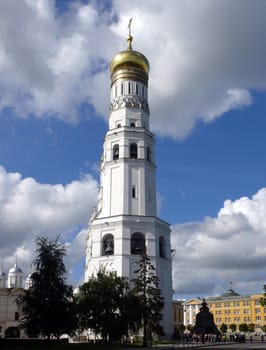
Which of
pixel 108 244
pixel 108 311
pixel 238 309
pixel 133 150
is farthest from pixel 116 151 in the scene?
pixel 238 309

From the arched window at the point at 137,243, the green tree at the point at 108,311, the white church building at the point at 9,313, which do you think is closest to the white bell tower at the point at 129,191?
the arched window at the point at 137,243

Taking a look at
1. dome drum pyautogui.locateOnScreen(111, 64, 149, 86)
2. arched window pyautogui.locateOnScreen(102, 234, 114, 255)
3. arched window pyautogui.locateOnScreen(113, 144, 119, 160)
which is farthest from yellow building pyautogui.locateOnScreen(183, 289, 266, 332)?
dome drum pyautogui.locateOnScreen(111, 64, 149, 86)

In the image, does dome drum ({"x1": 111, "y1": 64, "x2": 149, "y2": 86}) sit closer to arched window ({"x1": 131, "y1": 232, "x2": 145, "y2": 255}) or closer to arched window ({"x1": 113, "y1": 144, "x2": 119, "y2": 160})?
arched window ({"x1": 113, "y1": 144, "x2": 119, "y2": 160})

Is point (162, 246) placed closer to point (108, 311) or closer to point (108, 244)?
point (108, 244)

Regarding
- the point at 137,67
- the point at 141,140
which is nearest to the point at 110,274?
the point at 141,140

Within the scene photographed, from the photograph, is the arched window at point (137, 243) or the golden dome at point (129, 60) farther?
the golden dome at point (129, 60)

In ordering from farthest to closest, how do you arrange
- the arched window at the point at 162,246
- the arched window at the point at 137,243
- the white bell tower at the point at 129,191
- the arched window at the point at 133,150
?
the arched window at the point at 133,150, the arched window at the point at 162,246, the arched window at the point at 137,243, the white bell tower at the point at 129,191

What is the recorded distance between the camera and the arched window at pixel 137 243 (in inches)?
1848

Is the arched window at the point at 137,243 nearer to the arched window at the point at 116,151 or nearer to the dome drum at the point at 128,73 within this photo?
the arched window at the point at 116,151

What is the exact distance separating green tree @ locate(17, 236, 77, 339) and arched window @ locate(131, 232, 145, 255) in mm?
12788

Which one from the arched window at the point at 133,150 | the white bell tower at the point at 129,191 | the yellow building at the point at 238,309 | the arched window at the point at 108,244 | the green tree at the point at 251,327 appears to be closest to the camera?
the white bell tower at the point at 129,191

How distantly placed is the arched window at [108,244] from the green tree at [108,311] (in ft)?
34.4

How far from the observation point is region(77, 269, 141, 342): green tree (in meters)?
35.2

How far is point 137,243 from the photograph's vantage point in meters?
47.5
